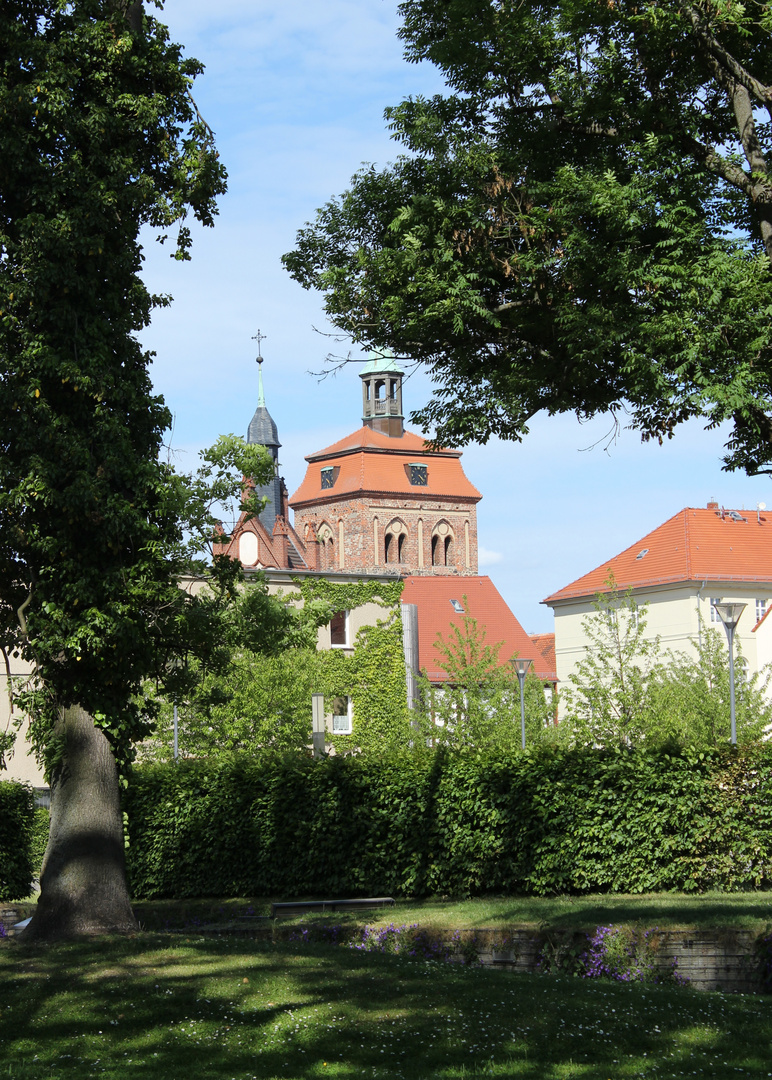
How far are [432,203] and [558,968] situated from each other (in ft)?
24.7

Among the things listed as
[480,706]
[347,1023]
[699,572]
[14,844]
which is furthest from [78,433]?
[699,572]

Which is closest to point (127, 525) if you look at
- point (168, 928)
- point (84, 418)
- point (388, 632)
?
point (84, 418)

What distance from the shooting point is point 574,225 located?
9.73 m

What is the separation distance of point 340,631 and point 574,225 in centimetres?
3892

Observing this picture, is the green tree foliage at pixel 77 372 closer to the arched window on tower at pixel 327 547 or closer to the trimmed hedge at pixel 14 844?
the trimmed hedge at pixel 14 844

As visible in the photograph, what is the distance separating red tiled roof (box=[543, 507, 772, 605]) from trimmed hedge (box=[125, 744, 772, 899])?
46.2 m

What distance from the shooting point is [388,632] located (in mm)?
44844

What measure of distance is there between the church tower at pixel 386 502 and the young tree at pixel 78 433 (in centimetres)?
12081

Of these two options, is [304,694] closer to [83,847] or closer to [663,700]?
[663,700]

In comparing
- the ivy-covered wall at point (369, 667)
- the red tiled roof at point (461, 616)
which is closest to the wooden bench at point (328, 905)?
the ivy-covered wall at point (369, 667)

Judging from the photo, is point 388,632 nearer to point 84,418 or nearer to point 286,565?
point 84,418

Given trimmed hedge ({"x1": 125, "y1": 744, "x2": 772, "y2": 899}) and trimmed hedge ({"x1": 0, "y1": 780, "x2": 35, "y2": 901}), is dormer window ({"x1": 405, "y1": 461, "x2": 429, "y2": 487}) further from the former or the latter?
trimmed hedge ({"x1": 125, "y1": 744, "x2": 772, "y2": 899})

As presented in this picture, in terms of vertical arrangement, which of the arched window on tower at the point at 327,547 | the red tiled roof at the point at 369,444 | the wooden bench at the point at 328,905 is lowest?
the wooden bench at the point at 328,905

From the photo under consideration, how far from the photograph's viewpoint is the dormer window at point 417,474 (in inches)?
5595
